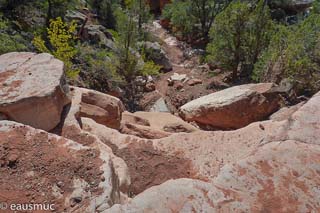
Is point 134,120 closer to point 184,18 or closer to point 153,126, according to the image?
point 153,126

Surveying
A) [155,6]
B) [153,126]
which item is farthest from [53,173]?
[155,6]

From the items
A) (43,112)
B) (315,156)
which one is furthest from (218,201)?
(43,112)

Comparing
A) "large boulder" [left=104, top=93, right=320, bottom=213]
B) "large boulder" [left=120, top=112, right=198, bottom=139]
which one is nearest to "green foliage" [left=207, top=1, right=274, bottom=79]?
"large boulder" [left=120, top=112, right=198, bottom=139]

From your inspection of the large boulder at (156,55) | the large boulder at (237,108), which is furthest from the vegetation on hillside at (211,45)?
the large boulder at (237,108)

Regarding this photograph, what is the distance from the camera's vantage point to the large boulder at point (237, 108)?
945cm

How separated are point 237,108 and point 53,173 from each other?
6.57 m

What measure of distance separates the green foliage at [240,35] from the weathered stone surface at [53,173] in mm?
11220

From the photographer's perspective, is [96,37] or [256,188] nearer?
[256,188]

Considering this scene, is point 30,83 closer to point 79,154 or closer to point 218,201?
point 79,154

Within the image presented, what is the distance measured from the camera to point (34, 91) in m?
5.46

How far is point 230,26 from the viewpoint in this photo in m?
14.0

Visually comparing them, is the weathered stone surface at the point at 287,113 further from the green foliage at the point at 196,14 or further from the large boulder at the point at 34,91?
the green foliage at the point at 196,14

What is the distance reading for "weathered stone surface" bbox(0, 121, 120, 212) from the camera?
143 inches

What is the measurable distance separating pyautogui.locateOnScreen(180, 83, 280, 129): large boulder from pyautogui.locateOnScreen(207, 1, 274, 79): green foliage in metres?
4.82
